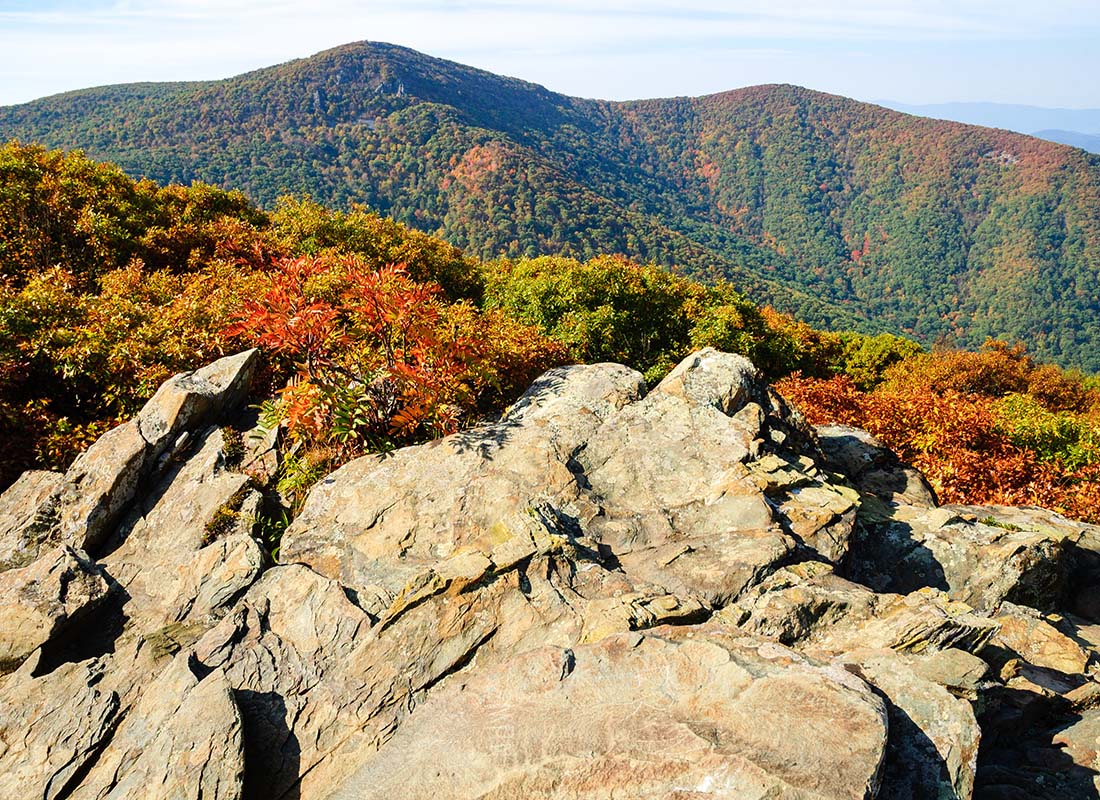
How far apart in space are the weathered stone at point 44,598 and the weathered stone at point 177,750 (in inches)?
62.2

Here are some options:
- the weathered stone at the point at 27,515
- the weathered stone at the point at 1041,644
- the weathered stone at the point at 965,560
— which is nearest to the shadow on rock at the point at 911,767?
the weathered stone at the point at 1041,644

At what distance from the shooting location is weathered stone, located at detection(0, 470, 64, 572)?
7059 mm

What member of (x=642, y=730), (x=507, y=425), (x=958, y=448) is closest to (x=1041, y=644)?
(x=642, y=730)

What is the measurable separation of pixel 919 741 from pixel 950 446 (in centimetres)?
1038

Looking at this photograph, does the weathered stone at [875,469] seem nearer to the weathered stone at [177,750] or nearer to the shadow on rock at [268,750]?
the shadow on rock at [268,750]

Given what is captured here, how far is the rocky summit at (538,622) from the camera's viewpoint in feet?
13.8

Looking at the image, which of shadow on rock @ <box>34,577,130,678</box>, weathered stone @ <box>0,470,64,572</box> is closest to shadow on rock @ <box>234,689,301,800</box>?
shadow on rock @ <box>34,577,130,678</box>

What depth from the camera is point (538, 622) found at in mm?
5465

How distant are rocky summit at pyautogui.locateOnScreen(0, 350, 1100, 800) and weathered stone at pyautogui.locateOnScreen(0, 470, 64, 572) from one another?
0.04 m

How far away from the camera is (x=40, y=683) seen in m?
5.37

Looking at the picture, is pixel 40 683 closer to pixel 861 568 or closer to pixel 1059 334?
pixel 861 568

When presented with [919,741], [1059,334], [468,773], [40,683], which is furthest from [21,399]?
[1059,334]

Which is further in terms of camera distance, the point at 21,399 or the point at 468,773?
the point at 21,399

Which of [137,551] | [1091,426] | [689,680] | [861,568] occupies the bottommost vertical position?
[1091,426]
